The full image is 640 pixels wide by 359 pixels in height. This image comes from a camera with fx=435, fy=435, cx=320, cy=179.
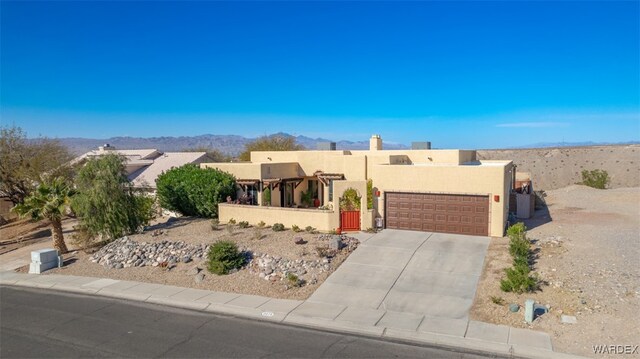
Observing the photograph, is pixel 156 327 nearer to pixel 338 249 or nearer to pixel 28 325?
pixel 28 325

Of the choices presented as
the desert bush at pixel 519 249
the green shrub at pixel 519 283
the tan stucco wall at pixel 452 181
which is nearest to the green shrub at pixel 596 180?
the tan stucco wall at pixel 452 181

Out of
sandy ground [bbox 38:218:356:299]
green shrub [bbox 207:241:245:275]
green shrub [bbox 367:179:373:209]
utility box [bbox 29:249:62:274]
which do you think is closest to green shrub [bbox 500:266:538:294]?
sandy ground [bbox 38:218:356:299]

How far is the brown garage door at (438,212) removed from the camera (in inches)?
801

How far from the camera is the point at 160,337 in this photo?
1151 cm

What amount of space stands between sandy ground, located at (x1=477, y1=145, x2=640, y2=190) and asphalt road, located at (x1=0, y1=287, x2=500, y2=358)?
53.5 meters

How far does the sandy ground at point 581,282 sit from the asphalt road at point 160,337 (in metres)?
3.12

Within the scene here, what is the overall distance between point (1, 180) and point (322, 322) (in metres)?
30.5

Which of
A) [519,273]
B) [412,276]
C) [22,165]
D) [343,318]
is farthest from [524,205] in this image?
[22,165]

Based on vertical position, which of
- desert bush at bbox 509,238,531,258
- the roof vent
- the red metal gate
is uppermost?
the roof vent

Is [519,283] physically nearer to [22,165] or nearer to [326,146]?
[326,146]

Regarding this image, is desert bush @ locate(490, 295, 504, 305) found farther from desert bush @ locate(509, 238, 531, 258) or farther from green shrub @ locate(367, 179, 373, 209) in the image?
green shrub @ locate(367, 179, 373, 209)

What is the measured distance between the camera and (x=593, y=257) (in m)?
16.4

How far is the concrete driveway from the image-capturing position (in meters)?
13.5

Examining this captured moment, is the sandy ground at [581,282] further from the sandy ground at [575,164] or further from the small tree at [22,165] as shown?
the sandy ground at [575,164]
